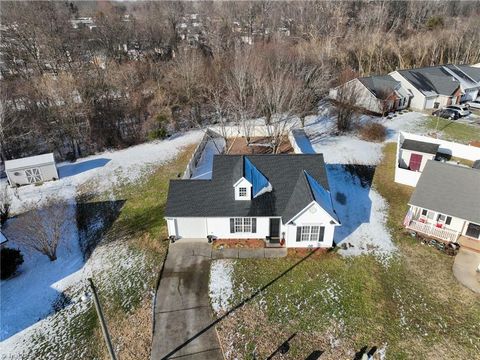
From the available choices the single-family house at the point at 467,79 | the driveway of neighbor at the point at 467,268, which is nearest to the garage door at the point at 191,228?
the driveway of neighbor at the point at 467,268

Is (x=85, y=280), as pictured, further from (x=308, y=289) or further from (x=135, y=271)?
(x=308, y=289)

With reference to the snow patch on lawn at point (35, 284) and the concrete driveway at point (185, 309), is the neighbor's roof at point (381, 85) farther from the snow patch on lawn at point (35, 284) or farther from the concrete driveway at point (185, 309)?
the snow patch on lawn at point (35, 284)

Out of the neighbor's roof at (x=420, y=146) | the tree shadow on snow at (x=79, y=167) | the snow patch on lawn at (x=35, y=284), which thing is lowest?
the snow patch on lawn at (x=35, y=284)

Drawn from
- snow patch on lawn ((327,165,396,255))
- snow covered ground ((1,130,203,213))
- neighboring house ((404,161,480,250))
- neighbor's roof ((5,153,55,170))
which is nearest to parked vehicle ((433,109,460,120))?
snow patch on lawn ((327,165,396,255))

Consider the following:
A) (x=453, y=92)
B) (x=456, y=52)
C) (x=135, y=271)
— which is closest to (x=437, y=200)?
(x=135, y=271)

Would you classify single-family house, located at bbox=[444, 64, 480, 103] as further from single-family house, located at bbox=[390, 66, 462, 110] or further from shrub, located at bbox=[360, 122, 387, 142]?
shrub, located at bbox=[360, 122, 387, 142]

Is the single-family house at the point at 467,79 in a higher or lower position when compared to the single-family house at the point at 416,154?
higher
